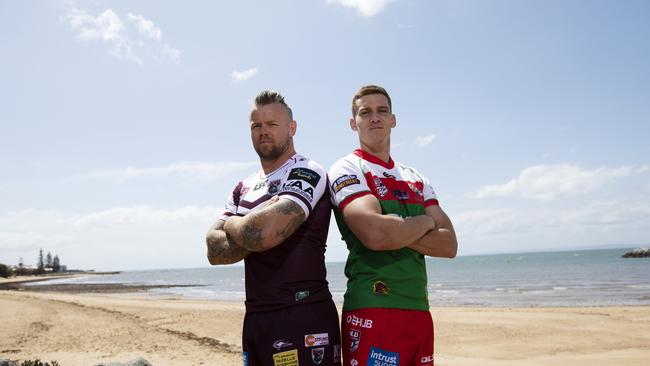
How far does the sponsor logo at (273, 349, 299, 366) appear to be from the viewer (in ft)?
9.70

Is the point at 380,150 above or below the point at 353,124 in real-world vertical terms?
below

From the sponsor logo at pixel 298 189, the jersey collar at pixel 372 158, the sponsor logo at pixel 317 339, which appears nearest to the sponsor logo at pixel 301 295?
the sponsor logo at pixel 317 339

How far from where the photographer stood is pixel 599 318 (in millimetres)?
16578

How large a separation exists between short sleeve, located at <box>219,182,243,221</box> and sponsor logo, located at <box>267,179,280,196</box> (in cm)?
41

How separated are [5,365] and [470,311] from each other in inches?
698

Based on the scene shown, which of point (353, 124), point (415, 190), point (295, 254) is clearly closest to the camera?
point (295, 254)

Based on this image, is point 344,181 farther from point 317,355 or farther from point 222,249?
point 317,355

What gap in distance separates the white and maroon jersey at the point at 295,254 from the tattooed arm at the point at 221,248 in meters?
0.14

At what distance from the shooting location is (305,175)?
3.19 metres

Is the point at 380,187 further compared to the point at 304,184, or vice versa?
the point at 380,187

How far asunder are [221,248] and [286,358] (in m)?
0.87

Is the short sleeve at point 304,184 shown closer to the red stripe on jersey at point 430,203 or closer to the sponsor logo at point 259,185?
the sponsor logo at point 259,185

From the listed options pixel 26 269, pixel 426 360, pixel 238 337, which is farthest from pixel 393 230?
pixel 26 269

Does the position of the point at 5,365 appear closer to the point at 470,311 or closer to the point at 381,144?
the point at 381,144
